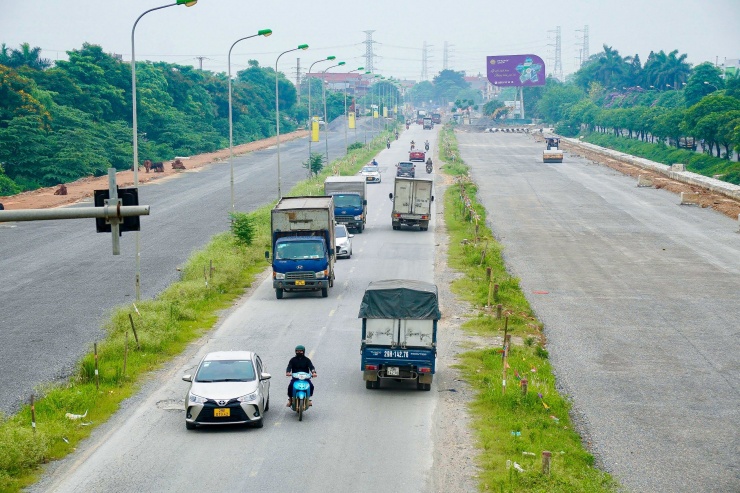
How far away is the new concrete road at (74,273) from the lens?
3025 cm

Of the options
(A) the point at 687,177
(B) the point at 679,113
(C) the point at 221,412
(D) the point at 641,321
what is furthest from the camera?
(B) the point at 679,113

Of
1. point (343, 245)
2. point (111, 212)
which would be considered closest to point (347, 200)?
point (343, 245)

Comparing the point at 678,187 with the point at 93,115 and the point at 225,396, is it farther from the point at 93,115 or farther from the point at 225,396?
the point at 225,396

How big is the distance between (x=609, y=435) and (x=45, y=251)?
3810cm

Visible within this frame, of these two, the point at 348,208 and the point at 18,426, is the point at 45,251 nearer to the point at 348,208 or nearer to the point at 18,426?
the point at 348,208

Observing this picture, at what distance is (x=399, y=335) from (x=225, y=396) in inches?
209

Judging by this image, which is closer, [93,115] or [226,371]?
[226,371]

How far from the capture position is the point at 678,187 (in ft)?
284

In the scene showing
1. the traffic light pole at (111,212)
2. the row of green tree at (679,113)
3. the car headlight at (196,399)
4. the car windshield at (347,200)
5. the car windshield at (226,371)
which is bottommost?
the car headlight at (196,399)

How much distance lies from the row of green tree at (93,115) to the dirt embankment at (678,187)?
169 feet

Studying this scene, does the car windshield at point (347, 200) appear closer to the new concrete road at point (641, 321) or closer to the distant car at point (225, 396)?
the new concrete road at point (641, 321)

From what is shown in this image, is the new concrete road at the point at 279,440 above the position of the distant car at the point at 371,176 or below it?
below

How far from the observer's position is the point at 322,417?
75.3ft

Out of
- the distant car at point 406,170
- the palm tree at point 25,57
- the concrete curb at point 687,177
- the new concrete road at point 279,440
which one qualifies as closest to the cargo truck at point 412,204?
the new concrete road at point 279,440
